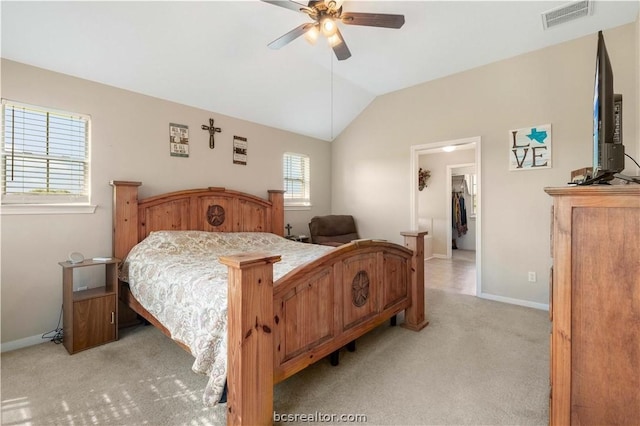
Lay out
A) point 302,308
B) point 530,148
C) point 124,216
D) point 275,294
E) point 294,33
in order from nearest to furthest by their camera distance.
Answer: point 275,294
point 302,308
point 294,33
point 124,216
point 530,148

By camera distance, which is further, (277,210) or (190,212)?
(277,210)

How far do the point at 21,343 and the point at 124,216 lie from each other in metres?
1.33

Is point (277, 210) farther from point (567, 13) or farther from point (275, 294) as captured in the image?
point (567, 13)

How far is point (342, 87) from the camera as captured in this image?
4.48 metres

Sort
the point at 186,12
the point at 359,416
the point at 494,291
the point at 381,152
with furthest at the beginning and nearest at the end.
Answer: the point at 381,152, the point at 494,291, the point at 186,12, the point at 359,416

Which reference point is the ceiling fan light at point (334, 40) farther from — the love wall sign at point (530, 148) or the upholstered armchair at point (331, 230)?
the upholstered armchair at point (331, 230)

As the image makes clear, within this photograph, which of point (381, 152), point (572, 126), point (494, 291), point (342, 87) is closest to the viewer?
point (572, 126)

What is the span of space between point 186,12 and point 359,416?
3.43 meters

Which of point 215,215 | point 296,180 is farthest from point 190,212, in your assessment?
point 296,180

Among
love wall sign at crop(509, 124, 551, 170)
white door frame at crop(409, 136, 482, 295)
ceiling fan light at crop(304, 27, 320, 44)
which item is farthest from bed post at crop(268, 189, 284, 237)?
love wall sign at crop(509, 124, 551, 170)

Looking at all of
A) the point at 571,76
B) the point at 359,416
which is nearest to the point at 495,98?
the point at 571,76

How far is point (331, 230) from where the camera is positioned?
4.94 m

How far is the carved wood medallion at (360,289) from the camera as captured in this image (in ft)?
7.44

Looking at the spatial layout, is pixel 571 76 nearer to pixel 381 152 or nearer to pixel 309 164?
pixel 381 152
